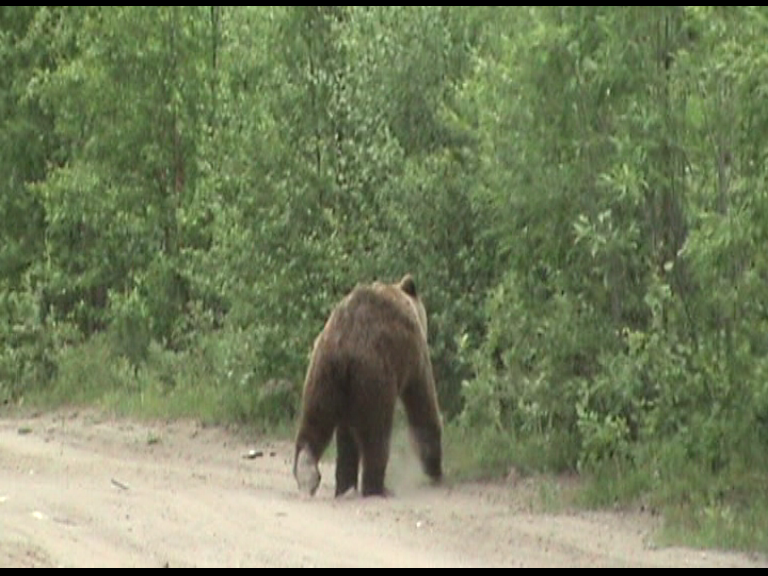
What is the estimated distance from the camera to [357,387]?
546 inches

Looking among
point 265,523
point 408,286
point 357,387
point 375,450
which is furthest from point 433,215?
point 265,523

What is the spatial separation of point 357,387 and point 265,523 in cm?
176

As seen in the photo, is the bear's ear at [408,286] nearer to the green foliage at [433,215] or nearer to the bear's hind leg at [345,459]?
the green foliage at [433,215]

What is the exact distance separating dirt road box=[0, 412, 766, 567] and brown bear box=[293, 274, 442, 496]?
1.02 ft

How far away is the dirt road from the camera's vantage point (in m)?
11.3

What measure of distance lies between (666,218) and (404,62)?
425 cm

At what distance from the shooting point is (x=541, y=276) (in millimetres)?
14906

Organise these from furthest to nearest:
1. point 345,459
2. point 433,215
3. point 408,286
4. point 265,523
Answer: point 433,215 → point 408,286 → point 345,459 → point 265,523

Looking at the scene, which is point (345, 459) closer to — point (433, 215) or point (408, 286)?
point (408, 286)

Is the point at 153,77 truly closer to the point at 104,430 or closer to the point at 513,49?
the point at 104,430

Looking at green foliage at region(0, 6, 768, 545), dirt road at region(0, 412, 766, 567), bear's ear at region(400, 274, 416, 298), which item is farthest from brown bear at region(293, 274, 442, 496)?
green foliage at region(0, 6, 768, 545)

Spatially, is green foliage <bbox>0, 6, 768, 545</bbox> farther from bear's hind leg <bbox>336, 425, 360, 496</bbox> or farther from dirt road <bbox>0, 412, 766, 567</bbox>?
bear's hind leg <bbox>336, 425, 360, 496</bbox>
